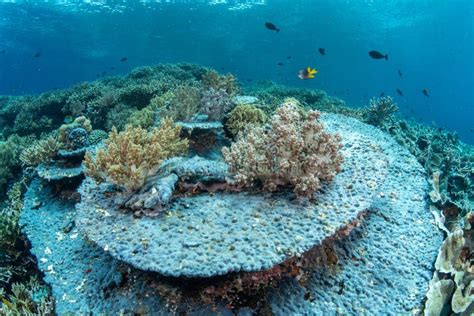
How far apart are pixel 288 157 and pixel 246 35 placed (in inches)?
2478

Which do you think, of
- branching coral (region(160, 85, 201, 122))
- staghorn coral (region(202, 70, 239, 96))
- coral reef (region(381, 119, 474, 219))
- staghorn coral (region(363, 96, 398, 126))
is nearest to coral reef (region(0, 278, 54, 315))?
branching coral (region(160, 85, 201, 122))

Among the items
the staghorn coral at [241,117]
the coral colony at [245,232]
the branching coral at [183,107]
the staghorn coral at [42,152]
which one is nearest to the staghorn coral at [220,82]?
the branching coral at [183,107]

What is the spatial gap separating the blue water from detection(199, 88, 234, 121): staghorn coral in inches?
701

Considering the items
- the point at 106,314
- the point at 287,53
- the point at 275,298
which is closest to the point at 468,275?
the point at 275,298

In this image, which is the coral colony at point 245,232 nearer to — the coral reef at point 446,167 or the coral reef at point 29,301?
the coral reef at point 29,301

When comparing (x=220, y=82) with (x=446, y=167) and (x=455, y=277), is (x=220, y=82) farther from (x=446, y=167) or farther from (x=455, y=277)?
(x=455, y=277)

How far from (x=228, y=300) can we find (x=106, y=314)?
54.5 inches

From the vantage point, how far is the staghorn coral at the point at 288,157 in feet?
13.0

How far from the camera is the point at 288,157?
4.05 m

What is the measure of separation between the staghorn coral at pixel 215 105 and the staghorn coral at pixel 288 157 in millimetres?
2721

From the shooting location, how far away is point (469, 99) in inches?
6033

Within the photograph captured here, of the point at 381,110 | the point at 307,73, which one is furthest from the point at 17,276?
the point at 381,110

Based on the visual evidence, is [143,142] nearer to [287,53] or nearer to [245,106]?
[245,106]

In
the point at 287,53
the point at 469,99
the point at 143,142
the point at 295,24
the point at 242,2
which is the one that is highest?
the point at 143,142
